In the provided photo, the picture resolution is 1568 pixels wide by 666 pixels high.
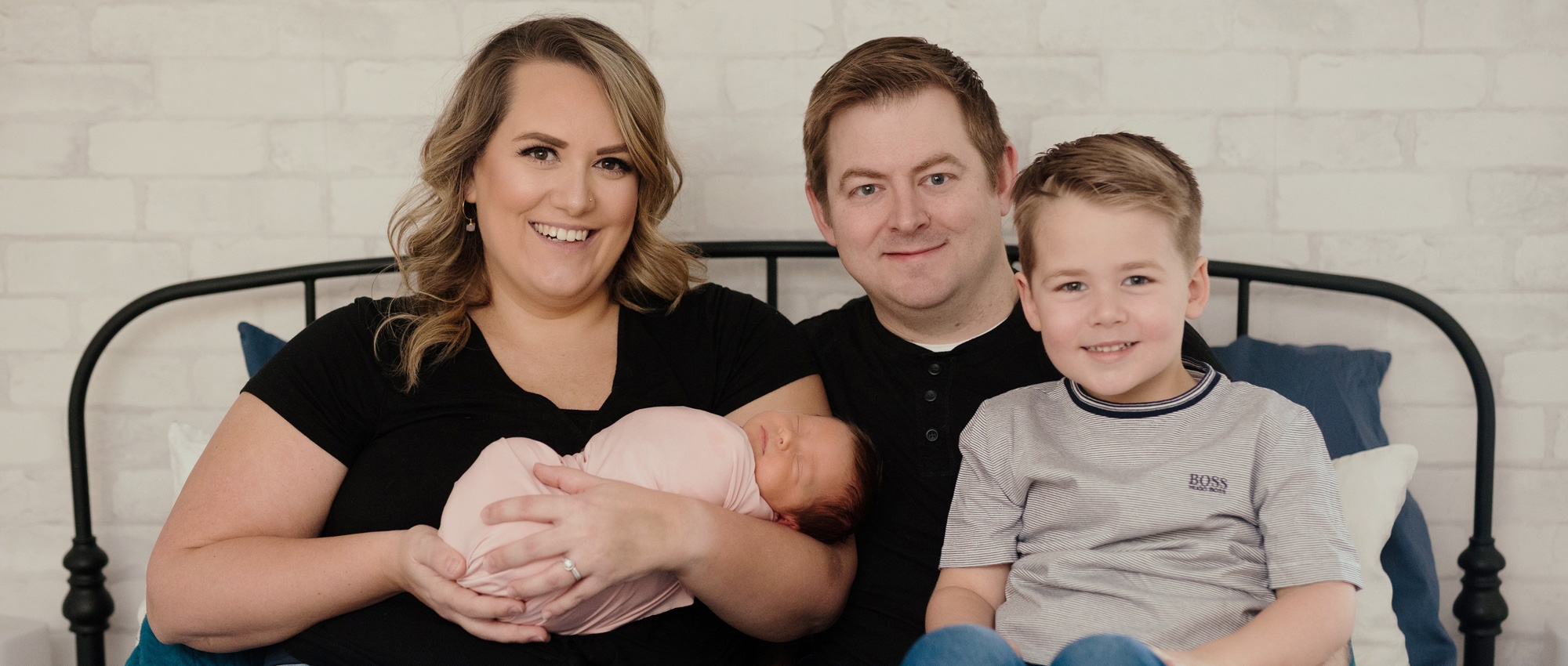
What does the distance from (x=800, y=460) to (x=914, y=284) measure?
0.31m

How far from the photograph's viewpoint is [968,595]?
1.33 m

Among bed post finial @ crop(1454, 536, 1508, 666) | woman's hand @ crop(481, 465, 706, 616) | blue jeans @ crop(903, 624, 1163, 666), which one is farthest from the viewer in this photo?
bed post finial @ crop(1454, 536, 1508, 666)

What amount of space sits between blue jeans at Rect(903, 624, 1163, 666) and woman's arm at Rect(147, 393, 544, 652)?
1.69ft

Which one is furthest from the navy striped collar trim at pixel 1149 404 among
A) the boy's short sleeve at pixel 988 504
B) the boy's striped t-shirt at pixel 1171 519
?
the boy's short sleeve at pixel 988 504

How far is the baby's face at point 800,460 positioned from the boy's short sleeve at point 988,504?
0.16m

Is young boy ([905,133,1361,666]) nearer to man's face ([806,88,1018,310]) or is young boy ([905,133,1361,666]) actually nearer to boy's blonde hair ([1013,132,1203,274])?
boy's blonde hair ([1013,132,1203,274])

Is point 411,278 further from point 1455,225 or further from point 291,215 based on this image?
point 1455,225

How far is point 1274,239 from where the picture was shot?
1.99 m

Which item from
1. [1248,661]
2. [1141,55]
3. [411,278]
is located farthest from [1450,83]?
[411,278]

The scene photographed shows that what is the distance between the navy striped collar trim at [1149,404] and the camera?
4.14ft

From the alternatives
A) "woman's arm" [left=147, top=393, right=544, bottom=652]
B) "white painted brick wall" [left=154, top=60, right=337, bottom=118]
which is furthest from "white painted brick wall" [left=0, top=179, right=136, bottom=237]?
"woman's arm" [left=147, top=393, right=544, bottom=652]

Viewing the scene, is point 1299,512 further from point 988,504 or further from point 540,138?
point 540,138

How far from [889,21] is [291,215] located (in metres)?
1.24

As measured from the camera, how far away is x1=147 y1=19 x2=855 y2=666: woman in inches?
50.6
